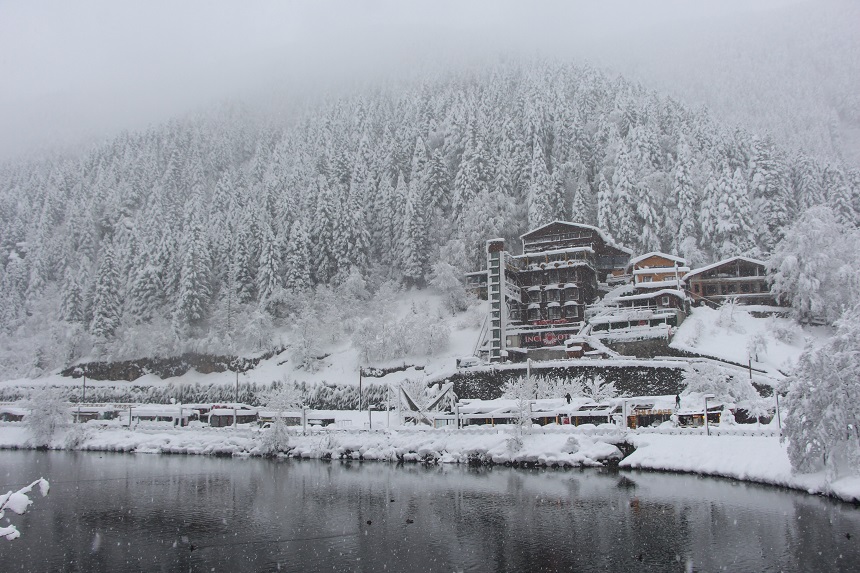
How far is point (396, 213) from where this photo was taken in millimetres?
92250

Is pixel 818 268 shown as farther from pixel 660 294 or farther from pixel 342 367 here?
pixel 342 367

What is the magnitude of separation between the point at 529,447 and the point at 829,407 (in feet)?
63.7

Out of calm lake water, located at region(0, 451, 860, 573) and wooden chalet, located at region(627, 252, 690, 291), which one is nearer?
calm lake water, located at region(0, 451, 860, 573)

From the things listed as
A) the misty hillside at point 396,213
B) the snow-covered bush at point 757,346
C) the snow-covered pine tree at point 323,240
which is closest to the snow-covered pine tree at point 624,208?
the misty hillside at point 396,213

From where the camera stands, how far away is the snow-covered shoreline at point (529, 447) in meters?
35.8

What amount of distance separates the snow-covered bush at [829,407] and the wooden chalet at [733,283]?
136 feet

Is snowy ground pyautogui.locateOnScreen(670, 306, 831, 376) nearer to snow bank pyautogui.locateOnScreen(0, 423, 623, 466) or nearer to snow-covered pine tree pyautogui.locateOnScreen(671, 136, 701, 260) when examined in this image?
snow-covered pine tree pyautogui.locateOnScreen(671, 136, 701, 260)

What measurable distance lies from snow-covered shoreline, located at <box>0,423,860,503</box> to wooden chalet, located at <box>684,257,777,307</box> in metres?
33.4

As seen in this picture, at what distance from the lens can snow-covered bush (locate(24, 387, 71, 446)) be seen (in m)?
62.5

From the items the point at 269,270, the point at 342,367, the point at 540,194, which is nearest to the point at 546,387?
the point at 342,367

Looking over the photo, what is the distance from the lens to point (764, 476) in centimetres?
3456

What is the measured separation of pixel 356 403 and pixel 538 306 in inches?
919

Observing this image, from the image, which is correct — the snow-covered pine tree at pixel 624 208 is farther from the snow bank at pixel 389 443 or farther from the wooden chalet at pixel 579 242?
the snow bank at pixel 389 443

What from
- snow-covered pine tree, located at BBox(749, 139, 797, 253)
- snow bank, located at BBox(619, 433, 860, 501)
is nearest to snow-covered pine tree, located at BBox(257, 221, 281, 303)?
snow bank, located at BBox(619, 433, 860, 501)
